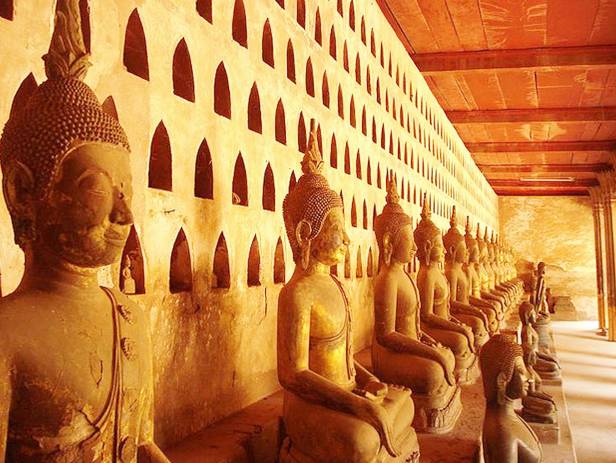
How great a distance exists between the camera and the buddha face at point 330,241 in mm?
3307

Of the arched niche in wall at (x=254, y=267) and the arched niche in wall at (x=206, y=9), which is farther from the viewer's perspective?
the arched niche in wall at (x=254, y=267)

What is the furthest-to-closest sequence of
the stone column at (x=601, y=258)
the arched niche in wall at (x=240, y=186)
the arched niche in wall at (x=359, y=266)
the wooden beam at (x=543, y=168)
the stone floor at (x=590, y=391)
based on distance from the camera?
the stone column at (x=601, y=258)
the wooden beam at (x=543, y=168)
the stone floor at (x=590, y=391)
the arched niche in wall at (x=359, y=266)
the arched niche in wall at (x=240, y=186)

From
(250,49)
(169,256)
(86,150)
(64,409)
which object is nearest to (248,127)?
(250,49)

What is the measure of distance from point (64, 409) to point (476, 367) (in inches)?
186

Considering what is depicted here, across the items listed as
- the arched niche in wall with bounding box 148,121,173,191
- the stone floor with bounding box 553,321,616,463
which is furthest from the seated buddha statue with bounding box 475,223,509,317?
the arched niche in wall with bounding box 148,121,173,191

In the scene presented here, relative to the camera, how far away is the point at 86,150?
5.74ft

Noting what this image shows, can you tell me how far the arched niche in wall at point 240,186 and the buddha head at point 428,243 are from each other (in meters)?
2.39

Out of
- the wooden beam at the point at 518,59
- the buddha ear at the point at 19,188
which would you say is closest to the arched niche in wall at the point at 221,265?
the buddha ear at the point at 19,188

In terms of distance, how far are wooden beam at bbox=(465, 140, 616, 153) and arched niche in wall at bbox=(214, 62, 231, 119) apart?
1251 cm

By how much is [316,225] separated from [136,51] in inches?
48.7

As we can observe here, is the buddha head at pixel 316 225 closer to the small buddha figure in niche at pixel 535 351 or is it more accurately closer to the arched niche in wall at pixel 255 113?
the arched niche in wall at pixel 255 113

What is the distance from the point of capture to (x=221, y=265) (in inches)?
140

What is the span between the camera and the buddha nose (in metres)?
1.78

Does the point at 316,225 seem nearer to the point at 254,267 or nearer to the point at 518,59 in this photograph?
the point at 254,267
